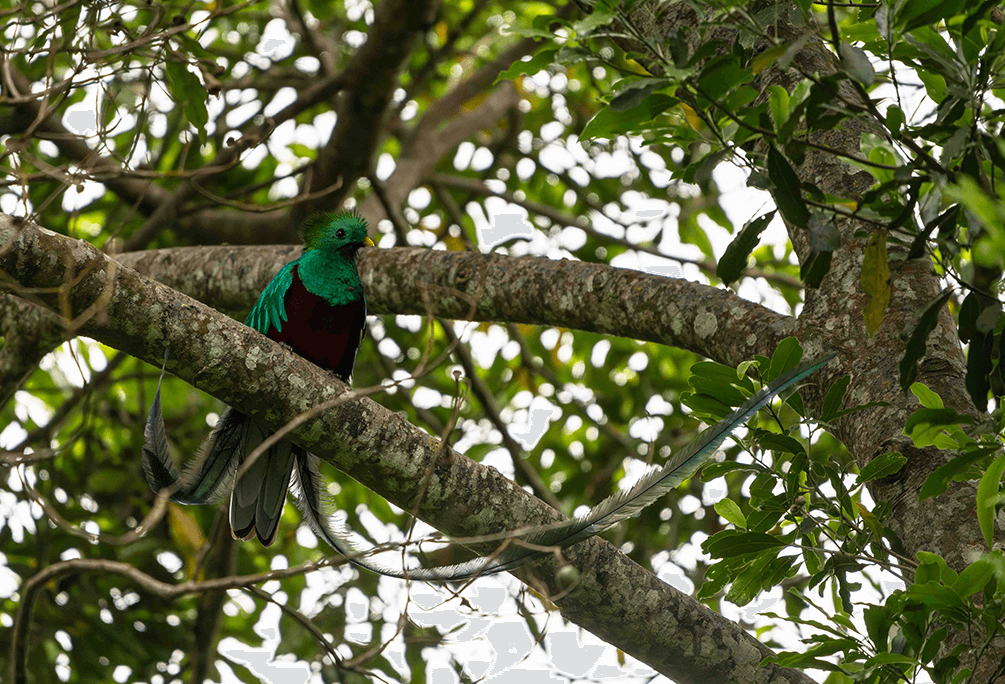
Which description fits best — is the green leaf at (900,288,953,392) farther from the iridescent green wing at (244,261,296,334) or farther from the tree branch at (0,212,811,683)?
the iridescent green wing at (244,261,296,334)

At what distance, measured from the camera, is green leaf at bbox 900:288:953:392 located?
1577 mm

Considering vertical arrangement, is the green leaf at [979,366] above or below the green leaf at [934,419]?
above

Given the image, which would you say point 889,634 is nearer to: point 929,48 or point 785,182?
point 785,182

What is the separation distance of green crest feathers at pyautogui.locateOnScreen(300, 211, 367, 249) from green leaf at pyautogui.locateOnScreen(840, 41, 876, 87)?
2.18m

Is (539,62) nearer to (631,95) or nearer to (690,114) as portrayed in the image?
(631,95)

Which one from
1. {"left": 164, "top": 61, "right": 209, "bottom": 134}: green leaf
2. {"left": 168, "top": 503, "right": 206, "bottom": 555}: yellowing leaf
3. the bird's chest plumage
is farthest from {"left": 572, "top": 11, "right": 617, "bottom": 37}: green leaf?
{"left": 168, "top": 503, "right": 206, "bottom": 555}: yellowing leaf

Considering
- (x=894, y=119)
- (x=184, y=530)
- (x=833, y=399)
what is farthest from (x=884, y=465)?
(x=184, y=530)

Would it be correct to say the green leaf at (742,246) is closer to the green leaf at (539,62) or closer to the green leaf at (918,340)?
the green leaf at (918,340)

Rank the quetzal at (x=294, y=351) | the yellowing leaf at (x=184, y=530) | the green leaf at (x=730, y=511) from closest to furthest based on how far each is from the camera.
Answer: the green leaf at (x=730, y=511)
the quetzal at (x=294, y=351)
the yellowing leaf at (x=184, y=530)

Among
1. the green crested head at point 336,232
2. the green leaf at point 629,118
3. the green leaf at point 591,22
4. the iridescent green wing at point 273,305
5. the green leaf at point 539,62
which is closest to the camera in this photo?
the green leaf at point 591,22

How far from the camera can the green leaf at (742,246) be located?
6.08ft

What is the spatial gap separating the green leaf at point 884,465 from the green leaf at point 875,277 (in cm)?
27

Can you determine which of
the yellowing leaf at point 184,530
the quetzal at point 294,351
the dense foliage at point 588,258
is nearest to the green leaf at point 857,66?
the dense foliage at point 588,258

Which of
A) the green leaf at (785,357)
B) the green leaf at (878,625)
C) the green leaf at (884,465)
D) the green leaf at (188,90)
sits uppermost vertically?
the green leaf at (188,90)
